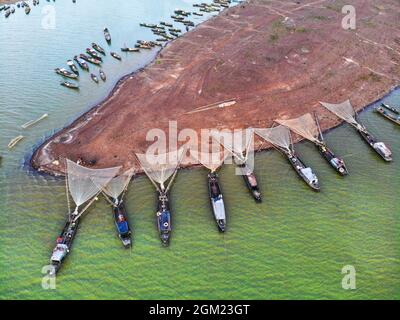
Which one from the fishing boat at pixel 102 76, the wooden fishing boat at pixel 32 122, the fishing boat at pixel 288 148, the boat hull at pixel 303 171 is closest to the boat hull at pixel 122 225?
the boat hull at pixel 303 171

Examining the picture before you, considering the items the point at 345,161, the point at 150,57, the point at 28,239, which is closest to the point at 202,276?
the point at 28,239

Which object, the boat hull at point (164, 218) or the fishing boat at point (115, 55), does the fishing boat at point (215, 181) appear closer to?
the boat hull at point (164, 218)

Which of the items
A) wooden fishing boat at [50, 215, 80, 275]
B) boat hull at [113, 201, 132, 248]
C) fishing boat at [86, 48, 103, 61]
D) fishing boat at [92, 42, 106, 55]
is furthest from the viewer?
fishing boat at [92, 42, 106, 55]

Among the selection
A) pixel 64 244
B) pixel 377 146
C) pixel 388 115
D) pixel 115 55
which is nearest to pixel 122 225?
pixel 64 244

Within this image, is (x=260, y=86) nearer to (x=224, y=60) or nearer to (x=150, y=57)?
(x=224, y=60)

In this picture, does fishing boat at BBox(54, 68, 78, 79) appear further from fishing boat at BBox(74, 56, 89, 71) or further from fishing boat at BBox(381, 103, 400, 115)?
fishing boat at BBox(381, 103, 400, 115)

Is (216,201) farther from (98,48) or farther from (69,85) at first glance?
(98,48)

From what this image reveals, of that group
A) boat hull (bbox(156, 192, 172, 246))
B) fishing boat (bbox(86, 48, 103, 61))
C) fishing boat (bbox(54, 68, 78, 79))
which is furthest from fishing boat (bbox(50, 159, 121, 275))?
fishing boat (bbox(86, 48, 103, 61))
